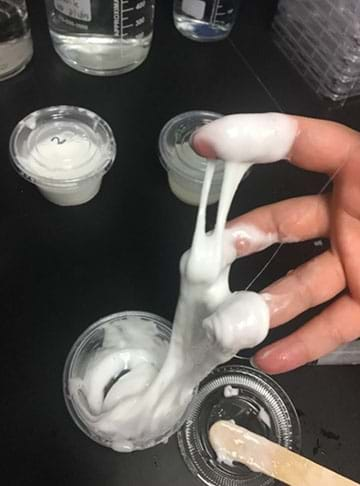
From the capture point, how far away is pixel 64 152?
72 centimetres

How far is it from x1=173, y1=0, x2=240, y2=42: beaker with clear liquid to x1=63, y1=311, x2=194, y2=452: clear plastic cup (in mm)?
494

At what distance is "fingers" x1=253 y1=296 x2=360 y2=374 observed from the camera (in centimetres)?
55

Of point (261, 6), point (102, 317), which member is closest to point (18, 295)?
point (102, 317)

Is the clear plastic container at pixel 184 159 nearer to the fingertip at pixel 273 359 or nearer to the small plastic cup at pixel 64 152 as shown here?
the small plastic cup at pixel 64 152

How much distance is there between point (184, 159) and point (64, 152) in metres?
0.15

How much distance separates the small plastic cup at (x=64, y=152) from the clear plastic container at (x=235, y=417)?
27cm

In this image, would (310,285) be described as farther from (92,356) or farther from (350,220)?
(92,356)

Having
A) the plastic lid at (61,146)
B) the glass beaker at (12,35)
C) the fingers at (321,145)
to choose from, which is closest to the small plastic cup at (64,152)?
the plastic lid at (61,146)

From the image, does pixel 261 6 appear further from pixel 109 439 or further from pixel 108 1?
pixel 109 439

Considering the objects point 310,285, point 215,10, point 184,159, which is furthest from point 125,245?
point 215,10

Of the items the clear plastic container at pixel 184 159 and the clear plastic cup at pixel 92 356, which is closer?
the clear plastic cup at pixel 92 356

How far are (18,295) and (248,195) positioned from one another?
0.32 m

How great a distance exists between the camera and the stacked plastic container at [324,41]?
2.68 feet

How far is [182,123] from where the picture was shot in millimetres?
776
